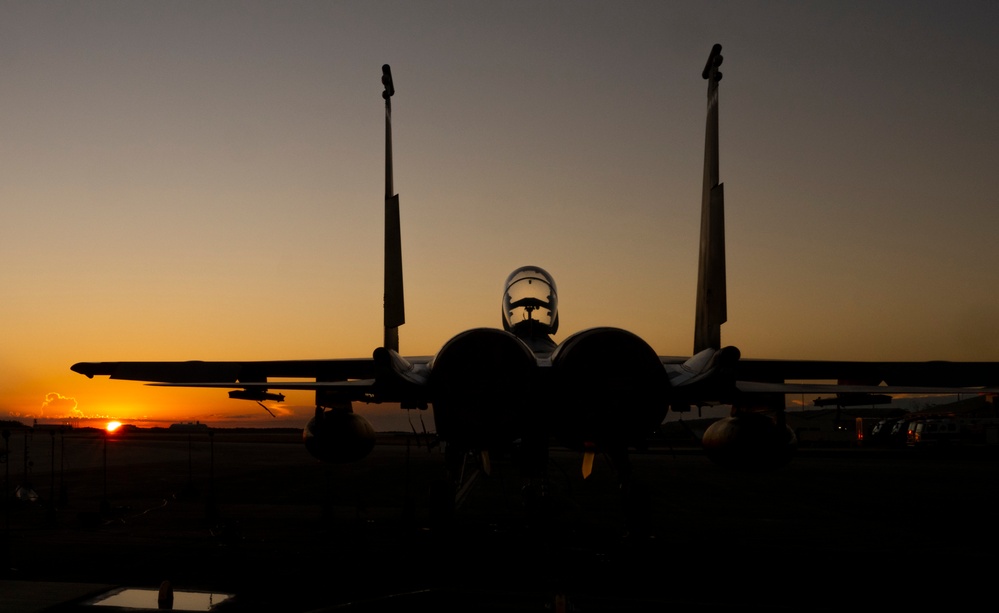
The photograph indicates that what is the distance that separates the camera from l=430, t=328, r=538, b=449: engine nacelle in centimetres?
650

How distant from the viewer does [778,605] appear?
589cm

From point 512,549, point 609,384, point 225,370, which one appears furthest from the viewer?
point 225,370

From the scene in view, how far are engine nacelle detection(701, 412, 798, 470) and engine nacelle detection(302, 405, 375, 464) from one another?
4008 mm

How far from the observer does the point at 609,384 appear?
6520mm

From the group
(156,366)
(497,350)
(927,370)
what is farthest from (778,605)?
(156,366)

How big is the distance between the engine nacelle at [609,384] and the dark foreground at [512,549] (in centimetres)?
133

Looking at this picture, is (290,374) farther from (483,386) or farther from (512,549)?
(483,386)

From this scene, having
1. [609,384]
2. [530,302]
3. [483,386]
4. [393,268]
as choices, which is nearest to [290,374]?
[393,268]

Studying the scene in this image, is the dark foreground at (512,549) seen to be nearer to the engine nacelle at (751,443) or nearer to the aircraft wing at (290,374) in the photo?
the engine nacelle at (751,443)

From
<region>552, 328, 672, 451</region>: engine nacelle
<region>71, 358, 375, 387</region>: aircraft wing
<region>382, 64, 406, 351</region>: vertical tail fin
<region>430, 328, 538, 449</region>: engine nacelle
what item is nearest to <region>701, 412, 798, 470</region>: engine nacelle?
<region>552, 328, 672, 451</region>: engine nacelle

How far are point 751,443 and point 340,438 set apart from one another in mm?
4632

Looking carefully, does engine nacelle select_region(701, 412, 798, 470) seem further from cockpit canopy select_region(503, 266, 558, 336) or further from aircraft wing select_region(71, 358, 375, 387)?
aircraft wing select_region(71, 358, 375, 387)

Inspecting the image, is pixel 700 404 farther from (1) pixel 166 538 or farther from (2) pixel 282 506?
(2) pixel 282 506

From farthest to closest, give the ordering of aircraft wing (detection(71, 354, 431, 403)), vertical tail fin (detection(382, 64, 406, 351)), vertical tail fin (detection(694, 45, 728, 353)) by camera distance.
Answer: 1. vertical tail fin (detection(382, 64, 406, 351))
2. vertical tail fin (detection(694, 45, 728, 353))
3. aircraft wing (detection(71, 354, 431, 403))
